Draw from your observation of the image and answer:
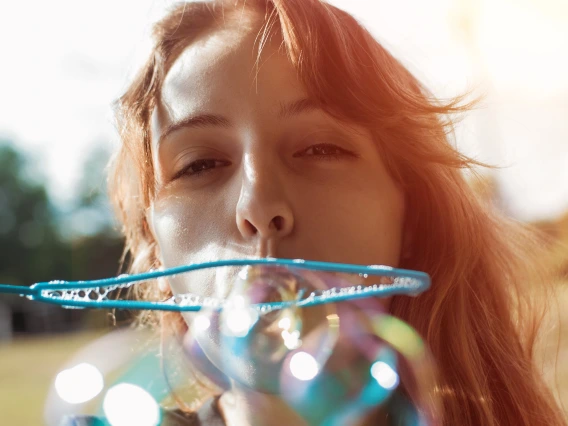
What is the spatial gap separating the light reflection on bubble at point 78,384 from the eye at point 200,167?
283 mm

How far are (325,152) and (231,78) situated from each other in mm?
127

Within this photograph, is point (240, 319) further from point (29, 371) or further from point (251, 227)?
point (29, 371)

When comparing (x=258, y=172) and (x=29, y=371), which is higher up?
(x=258, y=172)

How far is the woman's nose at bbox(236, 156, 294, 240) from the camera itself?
62 cm

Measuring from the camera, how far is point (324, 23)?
746mm

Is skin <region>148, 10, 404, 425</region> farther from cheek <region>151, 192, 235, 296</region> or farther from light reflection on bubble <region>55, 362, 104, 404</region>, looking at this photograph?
light reflection on bubble <region>55, 362, 104, 404</region>

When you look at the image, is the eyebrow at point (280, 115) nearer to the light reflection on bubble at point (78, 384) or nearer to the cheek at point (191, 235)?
the cheek at point (191, 235)

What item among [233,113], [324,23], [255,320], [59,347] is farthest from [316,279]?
[59,347]

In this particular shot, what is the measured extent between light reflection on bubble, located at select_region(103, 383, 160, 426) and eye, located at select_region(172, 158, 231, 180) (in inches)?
12.6

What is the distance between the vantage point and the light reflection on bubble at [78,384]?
0.80 meters

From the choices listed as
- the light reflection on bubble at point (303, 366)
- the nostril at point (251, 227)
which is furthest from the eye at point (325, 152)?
the light reflection on bubble at point (303, 366)

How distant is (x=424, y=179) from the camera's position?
2.63 feet

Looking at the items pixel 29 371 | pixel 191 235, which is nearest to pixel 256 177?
pixel 191 235

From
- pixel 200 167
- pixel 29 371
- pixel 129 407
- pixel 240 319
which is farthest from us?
pixel 29 371
